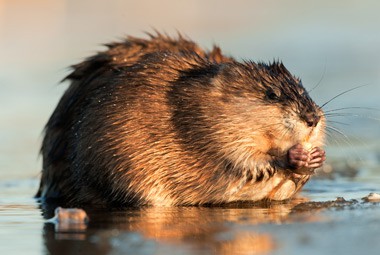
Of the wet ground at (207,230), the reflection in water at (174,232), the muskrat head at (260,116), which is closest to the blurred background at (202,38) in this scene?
the muskrat head at (260,116)

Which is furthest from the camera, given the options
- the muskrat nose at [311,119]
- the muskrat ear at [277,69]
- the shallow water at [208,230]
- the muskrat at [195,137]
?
the muskrat ear at [277,69]

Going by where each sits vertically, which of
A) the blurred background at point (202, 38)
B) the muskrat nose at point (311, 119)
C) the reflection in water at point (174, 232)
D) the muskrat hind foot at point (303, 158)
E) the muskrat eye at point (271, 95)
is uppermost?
the blurred background at point (202, 38)

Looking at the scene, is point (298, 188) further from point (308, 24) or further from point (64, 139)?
point (308, 24)

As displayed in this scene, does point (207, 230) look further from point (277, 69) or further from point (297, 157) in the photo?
point (277, 69)

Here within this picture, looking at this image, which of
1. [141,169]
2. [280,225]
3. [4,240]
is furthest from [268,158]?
[4,240]

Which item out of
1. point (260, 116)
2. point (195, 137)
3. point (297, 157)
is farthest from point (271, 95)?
point (195, 137)

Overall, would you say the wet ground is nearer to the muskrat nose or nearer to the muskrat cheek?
the muskrat cheek

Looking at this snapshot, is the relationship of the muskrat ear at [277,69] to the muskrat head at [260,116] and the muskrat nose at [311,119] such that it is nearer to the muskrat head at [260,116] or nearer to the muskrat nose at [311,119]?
the muskrat head at [260,116]
